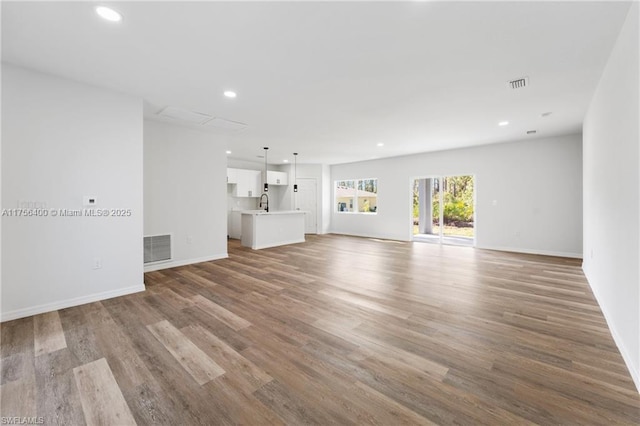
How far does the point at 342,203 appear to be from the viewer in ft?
33.5

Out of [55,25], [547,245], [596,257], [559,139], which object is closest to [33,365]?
[55,25]

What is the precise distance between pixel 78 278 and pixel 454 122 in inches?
236

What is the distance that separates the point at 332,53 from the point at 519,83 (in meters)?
2.33

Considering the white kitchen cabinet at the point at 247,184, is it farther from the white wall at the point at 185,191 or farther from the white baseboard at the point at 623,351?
the white baseboard at the point at 623,351

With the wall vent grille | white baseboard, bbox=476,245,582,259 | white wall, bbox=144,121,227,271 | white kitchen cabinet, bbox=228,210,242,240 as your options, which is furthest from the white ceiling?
white kitchen cabinet, bbox=228,210,242,240

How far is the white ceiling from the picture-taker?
2.03 meters

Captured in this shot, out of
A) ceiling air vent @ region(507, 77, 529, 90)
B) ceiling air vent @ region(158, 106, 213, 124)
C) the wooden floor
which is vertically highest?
ceiling air vent @ region(158, 106, 213, 124)

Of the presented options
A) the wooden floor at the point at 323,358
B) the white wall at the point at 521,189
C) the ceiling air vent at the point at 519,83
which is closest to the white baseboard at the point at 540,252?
the white wall at the point at 521,189

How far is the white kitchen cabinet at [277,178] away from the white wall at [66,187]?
584cm

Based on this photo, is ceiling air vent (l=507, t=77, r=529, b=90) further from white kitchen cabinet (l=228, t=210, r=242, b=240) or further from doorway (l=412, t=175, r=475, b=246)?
white kitchen cabinet (l=228, t=210, r=242, b=240)

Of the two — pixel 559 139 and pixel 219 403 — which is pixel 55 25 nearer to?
pixel 219 403

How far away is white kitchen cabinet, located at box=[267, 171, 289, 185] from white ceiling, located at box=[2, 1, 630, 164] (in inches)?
197

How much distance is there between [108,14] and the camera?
2.05m

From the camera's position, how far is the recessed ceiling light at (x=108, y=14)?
2.00 meters
